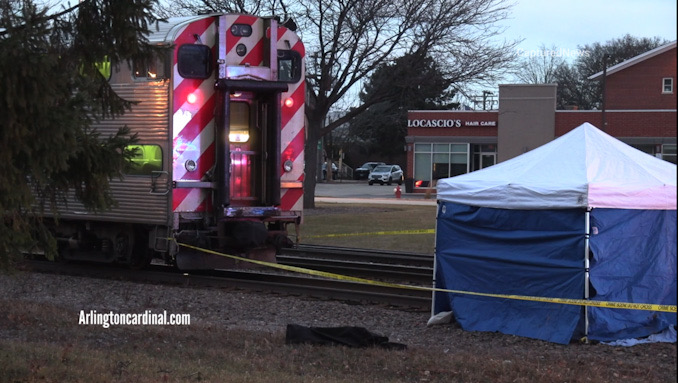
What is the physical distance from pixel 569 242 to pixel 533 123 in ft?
127

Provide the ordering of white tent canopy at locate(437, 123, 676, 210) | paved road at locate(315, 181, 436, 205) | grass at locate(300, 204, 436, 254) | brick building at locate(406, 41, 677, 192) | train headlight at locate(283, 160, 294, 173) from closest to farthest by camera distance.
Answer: white tent canopy at locate(437, 123, 676, 210), train headlight at locate(283, 160, 294, 173), grass at locate(300, 204, 436, 254), paved road at locate(315, 181, 436, 205), brick building at locate(406, 41, 677, 192)

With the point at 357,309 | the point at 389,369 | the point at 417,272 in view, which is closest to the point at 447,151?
the point at 417,272

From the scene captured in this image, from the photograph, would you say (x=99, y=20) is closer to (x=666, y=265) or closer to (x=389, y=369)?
(x=389, y=369)

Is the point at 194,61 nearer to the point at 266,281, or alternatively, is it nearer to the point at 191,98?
the point at 191,98

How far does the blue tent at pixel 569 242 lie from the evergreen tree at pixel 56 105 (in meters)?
4.97

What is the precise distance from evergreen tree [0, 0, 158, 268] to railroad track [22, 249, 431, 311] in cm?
593

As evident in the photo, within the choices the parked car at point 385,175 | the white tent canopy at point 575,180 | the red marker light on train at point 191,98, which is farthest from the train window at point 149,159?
the parked car at point 385,175

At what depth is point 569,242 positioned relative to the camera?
9070 millimetres

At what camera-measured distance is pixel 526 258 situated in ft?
31.0

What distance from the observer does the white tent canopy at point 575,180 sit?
909cm

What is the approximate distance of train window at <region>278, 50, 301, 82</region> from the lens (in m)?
12.9

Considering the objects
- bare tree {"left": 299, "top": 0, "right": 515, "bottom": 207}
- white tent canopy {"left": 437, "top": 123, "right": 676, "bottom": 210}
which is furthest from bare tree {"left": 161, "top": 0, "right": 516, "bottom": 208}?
white tent canopy {"left": 437, "top": 123, "right": 676, "bottom": 210}

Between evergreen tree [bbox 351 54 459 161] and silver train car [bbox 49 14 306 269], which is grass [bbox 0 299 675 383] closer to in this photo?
silver train car [bbox 49 14 306 269]

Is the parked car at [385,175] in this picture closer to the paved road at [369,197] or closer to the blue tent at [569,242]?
the paved road at [369,197]
